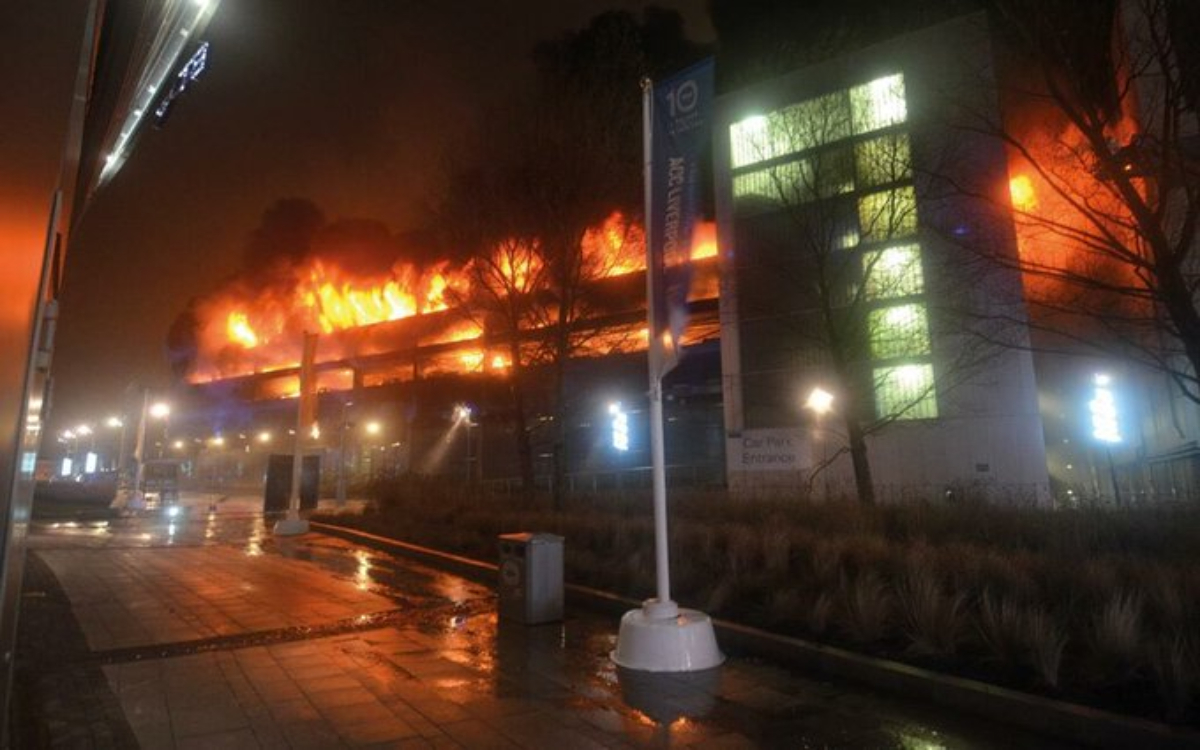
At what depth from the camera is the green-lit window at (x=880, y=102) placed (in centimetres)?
2003

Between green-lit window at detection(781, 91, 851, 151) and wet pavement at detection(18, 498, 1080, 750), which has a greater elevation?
green-lit window at detection(781, 91, 851, 151)

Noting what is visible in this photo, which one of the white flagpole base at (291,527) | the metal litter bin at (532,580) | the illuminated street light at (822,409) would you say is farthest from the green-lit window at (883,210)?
the white flagpole base at (291,527)

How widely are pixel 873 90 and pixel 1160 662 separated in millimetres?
23500

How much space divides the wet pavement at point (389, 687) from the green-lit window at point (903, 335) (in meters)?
16.6

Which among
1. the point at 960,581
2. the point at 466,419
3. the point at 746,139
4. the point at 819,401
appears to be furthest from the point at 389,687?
the point at 466,419

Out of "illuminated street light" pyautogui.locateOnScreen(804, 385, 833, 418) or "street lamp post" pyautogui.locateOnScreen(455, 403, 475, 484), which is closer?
"illuminated street light" pyautogui.locateOnScreen(804, 385, 833, 418)

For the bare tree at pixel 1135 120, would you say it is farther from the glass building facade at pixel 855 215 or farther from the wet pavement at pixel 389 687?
the wet pavement at pixel 389 687

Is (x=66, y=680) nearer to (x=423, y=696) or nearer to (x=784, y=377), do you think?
(x=423, y=696)

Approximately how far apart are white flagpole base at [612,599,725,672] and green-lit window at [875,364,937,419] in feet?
62.9

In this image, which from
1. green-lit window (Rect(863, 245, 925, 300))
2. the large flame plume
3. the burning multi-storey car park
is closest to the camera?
the burning multi-storey car park

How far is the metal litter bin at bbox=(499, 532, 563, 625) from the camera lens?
27.7ft

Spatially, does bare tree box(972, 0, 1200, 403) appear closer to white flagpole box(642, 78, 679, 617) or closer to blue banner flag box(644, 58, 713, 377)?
blue banner flag box(644, 58, 713, 377)

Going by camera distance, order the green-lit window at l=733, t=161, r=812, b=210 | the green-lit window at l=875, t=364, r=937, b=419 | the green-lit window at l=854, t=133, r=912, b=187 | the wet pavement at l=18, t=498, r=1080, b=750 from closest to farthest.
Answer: the wet pavement at l=18, t=498, r=1080, b=750 < the green-lit window at l=854, t=133, r=912, b=187 < the green-lit window at l=733, t=161, r=812, b=210 < the green-lit window at l=875, t=364, r=937, b=419

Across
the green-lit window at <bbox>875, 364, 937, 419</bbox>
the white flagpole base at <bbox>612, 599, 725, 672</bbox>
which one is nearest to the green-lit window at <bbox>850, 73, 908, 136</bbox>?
the green-lit window at <bbox>875, 364, 937, 419</bbox>
